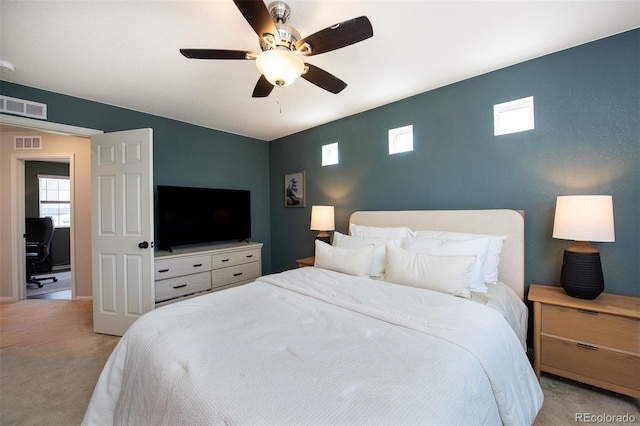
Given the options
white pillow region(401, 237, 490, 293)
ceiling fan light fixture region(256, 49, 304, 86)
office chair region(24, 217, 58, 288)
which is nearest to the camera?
ceiling fan light fixture region(256, 49, 304, 86)

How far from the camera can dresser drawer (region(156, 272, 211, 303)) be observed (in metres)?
3.04

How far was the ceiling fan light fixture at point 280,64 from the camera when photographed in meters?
1.44

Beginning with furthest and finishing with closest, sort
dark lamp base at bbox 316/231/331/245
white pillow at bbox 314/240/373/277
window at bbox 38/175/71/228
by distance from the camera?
window at bbox 38/175/71/228, dark lamp base at bbox 316/231/331/245, white pillow at bbox 314/240/373/277

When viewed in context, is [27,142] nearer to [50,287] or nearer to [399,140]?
[50,287]

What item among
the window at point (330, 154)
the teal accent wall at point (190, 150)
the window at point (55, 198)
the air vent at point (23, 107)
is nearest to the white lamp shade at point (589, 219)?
the window at point (330, 154)

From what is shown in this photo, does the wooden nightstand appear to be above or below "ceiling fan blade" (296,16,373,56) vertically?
below

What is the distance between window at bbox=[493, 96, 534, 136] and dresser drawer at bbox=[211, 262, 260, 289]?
11.3 ft

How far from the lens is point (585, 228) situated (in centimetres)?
176

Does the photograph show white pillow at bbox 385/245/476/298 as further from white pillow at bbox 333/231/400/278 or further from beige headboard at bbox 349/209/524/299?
beige headboard at bbox 349/209/524/299

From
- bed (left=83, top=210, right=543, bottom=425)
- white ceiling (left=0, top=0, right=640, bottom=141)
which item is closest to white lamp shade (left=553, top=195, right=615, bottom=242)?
bed (left=83, top=210, right=543, bottom=425)

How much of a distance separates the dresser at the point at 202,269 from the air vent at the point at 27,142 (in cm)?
272

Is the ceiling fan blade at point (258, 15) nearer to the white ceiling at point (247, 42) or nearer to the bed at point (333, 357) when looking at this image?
the white ceiling at point (247, 42)

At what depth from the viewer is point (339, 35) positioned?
54.7 inches

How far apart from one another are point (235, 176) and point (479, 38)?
352cm
